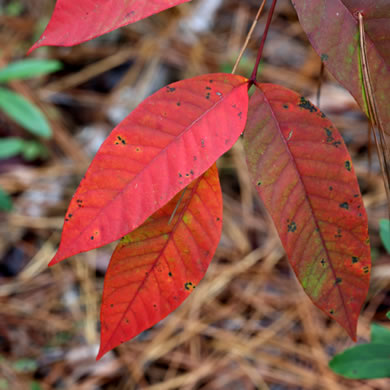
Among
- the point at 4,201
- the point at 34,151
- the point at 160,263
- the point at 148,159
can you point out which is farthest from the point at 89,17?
the point at 34,151

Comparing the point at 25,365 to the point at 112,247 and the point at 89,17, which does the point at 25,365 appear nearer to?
the point at 112,247

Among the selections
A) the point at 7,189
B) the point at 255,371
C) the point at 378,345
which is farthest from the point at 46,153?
the point at 378,345

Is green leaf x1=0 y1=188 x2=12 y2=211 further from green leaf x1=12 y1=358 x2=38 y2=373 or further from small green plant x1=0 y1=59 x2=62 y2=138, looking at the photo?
green leaf x1=12 y1=358 x2=38 y2=373

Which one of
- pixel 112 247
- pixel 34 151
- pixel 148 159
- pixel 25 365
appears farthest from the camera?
pixel 34 151

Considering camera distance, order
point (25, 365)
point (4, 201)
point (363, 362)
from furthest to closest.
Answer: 1. point (4, 201)
2. point (25, 365)
3. point (363, 362)

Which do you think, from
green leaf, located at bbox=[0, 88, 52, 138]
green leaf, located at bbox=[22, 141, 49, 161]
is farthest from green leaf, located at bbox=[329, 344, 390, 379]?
green leaf, located at bbox=[22, 141, 49, 161]

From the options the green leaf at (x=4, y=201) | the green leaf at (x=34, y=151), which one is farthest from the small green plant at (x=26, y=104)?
the green leaf at (x=34, y=151)
